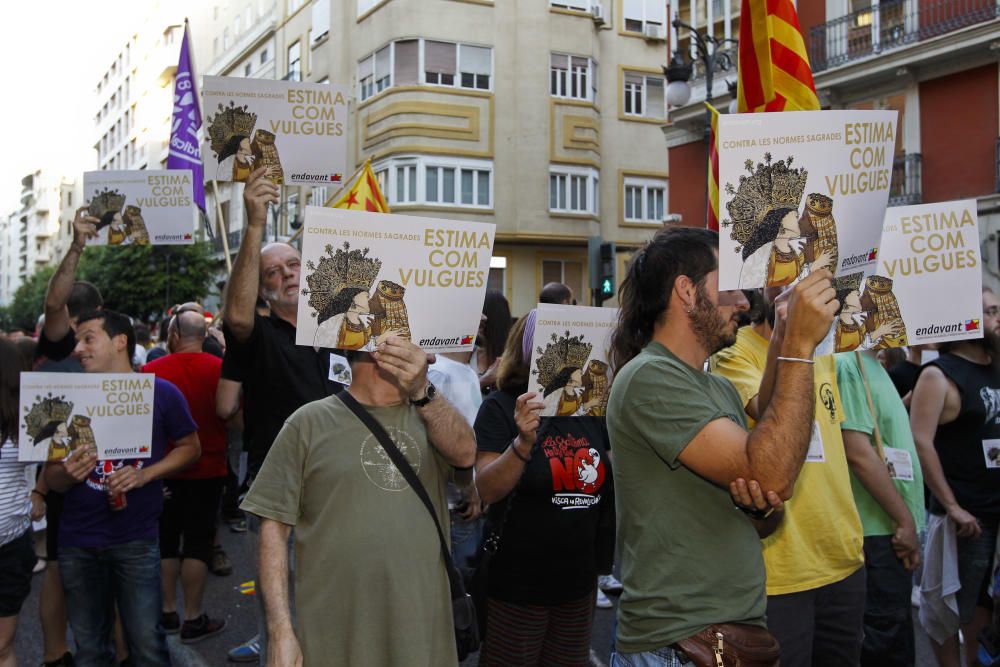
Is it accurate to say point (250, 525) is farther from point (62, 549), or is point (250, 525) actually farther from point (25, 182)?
point (25, 182)

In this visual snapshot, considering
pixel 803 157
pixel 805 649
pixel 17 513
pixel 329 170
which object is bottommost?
pixel 805 649

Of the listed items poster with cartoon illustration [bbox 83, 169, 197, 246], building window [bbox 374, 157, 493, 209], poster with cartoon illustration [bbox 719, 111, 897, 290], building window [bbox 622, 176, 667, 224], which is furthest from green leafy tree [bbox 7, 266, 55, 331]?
poster with cartoon illustration [bbox 719, 111, 897, 290]

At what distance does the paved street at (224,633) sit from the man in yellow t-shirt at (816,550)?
2356 mm

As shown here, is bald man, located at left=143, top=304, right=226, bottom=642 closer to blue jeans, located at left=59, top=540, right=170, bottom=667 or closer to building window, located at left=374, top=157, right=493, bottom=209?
blue jeans, located at left=59, top=540, right=170, bottom=667

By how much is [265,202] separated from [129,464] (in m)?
1.75

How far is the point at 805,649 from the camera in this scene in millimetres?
3125

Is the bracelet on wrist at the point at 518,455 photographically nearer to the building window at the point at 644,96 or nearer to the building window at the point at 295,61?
the building window at the point at 644,96

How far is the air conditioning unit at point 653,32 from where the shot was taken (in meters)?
30.6

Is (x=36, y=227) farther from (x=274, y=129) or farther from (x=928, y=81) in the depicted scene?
(x=274, y=129)

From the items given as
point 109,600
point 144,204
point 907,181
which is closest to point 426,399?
point 109,600

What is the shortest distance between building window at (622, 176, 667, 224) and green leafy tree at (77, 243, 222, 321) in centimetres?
1727

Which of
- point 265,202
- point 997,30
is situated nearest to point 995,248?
point 997,30

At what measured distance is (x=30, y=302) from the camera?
6209 centimetres

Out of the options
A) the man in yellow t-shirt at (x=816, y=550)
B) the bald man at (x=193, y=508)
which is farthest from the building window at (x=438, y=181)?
the man in yellow t-shirt at (x=816, y=550)
